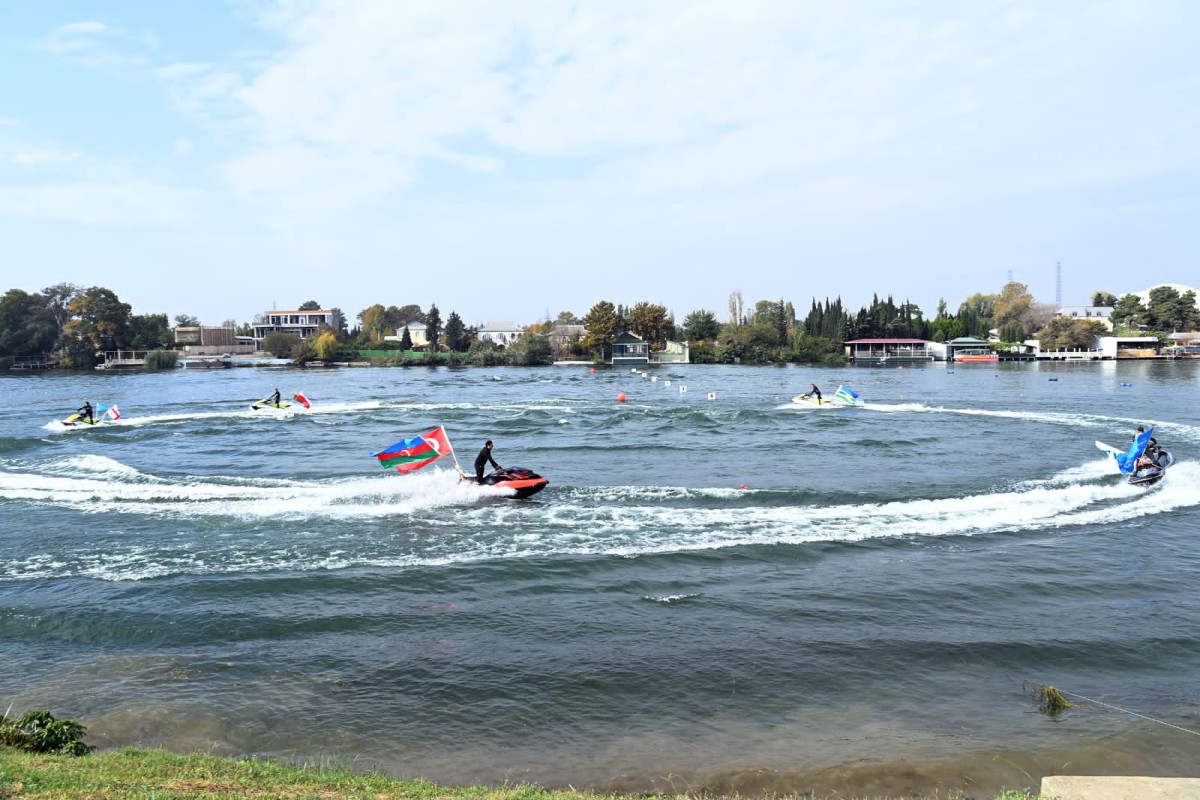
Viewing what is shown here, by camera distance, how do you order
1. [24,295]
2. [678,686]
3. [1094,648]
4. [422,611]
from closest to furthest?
[678,686] < [1094,648] < [422,611] < [24,295]

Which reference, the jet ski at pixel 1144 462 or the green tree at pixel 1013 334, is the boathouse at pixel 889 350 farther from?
the jet ski at pixel 1144 462

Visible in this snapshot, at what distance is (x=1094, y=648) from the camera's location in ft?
46.0

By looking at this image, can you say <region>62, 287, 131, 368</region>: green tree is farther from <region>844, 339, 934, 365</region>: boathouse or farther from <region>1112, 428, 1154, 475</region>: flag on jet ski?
<region>1112, 428, 1154, 475</region>: flag on jet ski

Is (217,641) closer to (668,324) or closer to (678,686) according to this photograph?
(678,686)

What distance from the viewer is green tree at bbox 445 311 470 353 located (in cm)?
15174

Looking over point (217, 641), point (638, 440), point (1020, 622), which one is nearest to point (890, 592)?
point (1020, 622)

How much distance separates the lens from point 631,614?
52.4ft

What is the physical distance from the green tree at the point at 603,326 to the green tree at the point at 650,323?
10.9 feet

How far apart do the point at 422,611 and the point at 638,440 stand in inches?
1020

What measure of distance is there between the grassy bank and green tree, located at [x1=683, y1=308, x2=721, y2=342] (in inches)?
5815

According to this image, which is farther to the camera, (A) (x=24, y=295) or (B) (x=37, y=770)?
(A) (x=24, y=295)

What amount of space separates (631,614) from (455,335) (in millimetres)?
139721

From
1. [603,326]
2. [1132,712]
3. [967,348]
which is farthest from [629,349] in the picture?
[1132,712]

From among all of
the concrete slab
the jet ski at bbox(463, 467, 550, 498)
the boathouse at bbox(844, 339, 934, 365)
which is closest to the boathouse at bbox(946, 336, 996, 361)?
the boathouse at bbox(844, 339, 934, 365)
